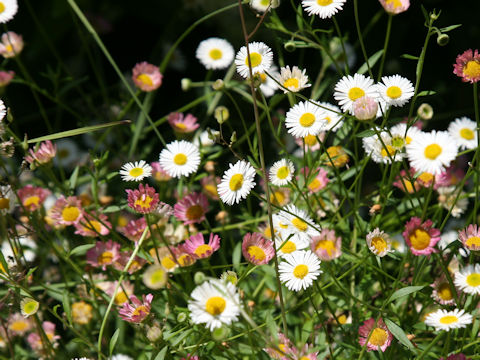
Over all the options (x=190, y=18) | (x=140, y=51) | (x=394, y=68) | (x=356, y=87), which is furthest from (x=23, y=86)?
(x=356, y=87)

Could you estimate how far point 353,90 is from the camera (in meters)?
Result: 0.73

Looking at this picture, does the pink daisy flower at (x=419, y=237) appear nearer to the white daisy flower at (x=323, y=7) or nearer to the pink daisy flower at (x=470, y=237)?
the pink daisy flower at (x=470, y=237)

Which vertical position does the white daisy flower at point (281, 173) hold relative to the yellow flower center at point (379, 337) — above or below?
above

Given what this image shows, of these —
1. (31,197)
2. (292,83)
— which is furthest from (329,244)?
(31,197)

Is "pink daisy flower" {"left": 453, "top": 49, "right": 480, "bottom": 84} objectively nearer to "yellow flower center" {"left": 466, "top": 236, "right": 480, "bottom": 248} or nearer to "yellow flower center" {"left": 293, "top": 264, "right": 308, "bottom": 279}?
"yellow flower center" {"left": 466, "top": 236, "right": 480, "bottom": 248}

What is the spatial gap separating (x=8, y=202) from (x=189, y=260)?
0.25 meters

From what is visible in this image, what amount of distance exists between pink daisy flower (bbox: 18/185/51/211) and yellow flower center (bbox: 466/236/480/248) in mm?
570

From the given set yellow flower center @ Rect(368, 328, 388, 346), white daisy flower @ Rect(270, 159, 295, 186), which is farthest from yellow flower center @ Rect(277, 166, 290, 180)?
yellow flower center @ Rect(368, 328, 388, 346)

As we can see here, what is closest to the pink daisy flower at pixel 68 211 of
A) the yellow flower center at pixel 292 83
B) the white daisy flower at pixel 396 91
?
the yellow flower center at pixel 292 83

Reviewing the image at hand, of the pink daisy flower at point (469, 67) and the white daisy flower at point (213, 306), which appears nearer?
the white daisy flower at point (213, 306)

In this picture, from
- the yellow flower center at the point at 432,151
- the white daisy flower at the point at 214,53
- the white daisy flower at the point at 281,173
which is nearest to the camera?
the yellow flower center at the point at 432,151

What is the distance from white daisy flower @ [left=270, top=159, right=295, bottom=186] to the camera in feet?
2.47

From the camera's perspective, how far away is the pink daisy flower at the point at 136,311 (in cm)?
68

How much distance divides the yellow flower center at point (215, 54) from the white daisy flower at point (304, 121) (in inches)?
14.6
